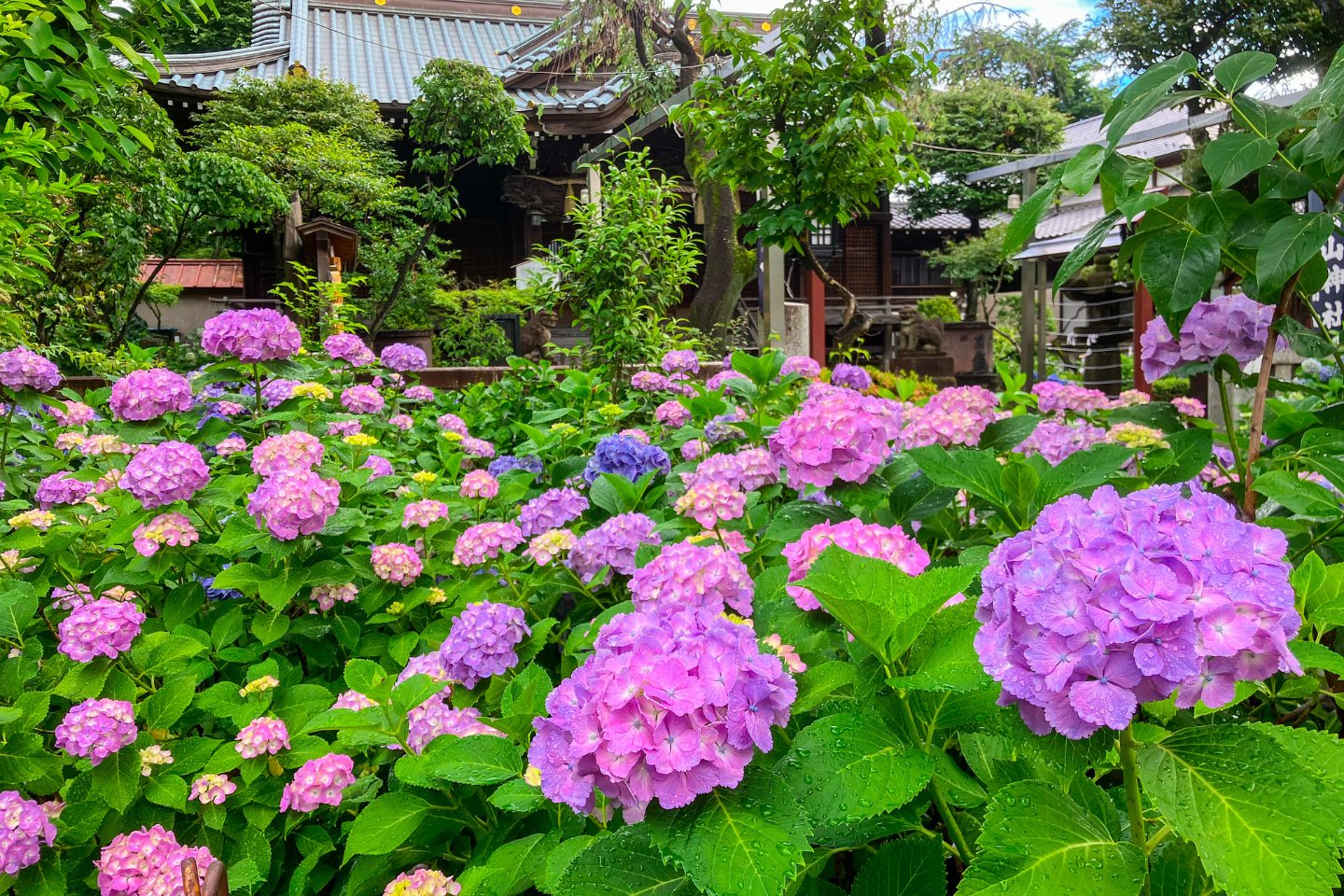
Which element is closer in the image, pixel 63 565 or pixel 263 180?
pixel 63 565

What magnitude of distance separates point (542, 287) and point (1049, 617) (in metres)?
5.03

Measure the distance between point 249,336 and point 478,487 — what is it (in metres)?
0.72

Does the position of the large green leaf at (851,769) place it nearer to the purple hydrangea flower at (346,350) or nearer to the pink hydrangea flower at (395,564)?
the pink hydrangea flower at (395,564)

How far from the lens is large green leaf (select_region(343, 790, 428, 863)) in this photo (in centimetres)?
106

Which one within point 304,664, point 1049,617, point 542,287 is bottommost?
point 304,664

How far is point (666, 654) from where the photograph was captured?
27.7 inches

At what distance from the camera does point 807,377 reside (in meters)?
2.79

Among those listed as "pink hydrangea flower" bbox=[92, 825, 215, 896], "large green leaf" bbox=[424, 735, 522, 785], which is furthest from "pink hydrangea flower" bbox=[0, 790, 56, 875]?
"large green leaf" bbox=[424, 735, 522, 785]

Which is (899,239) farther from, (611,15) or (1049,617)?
(1049,617)

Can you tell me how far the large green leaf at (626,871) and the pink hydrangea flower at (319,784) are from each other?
676 mm

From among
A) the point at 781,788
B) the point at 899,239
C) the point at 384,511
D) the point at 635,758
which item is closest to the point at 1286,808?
the point at 781,788

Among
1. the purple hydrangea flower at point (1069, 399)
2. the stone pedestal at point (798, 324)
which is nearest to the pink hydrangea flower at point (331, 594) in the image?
the purple hydrangea flower at point (1069, 399)

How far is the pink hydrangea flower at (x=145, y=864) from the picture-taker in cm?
117

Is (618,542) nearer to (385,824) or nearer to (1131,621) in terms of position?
(385,824)
